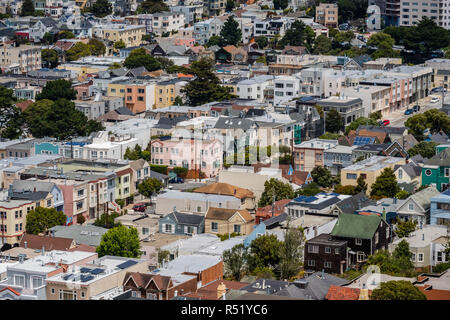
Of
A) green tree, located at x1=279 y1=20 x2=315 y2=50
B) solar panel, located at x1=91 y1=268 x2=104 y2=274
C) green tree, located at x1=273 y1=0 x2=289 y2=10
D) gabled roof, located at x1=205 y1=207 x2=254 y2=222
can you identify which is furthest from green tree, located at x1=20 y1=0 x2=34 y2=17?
solar panel, located at x1=91 y1=268 x2=104 y2=274

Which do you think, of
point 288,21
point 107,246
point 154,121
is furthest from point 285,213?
point 288,21

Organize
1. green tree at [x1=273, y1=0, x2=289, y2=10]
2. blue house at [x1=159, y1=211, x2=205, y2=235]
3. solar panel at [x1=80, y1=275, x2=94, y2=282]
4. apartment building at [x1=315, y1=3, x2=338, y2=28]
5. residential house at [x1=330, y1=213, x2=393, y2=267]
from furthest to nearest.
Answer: green tree at [x1=273, y1=0, x2=289, y2=10]
apartment building at [x1=315, y1=3, x2=338, y2=28]
blue house at [x1=159, y1=211, x2=205, y2=235]
residential house at [x1=330, y1=213, x2=393, y2=267]
solar panel at [x1=80, y1=275, x2=94, y2=282]

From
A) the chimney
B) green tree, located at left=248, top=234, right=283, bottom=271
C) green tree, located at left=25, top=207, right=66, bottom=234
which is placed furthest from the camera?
green tree, located at left=25, top=207, right=66, bottom=234

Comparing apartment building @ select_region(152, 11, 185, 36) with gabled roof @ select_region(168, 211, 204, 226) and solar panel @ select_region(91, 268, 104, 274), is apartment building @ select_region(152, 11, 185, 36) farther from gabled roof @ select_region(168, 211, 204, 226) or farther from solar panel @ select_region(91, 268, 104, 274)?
solar panel @ select_region(91, 268, 104, 274)

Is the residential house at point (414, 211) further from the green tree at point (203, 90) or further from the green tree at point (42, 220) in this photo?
the green tree at point (203, 90)

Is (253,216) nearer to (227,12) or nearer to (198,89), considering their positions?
(198,89)
